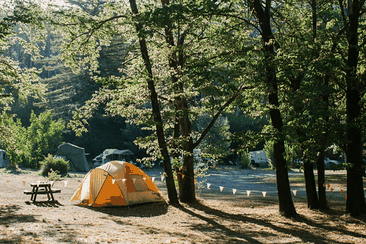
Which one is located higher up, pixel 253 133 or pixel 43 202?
pixel 253 133

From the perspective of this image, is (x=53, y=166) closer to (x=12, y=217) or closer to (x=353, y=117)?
(x=12, y=217)

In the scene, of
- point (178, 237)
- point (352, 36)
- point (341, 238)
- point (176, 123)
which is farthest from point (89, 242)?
point (352, 36)

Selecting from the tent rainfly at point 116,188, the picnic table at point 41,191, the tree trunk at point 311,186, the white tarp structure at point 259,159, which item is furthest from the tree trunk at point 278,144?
the white tarp structure at point 259,159

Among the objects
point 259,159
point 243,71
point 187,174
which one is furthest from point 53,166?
point 259,159

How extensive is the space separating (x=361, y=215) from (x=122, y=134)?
1400 inches

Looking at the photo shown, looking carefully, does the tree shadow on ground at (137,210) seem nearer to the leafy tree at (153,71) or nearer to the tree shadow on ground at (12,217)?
the leafy tree at (153,71)

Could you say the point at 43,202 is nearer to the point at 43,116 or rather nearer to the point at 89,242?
the point at 89,242

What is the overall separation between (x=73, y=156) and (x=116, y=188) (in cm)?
1921

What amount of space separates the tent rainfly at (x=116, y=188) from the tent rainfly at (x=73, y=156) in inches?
705

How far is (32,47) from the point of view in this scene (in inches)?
512

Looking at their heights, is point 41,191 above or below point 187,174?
below

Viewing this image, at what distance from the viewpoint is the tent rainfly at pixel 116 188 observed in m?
11.5

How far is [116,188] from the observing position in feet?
38.4

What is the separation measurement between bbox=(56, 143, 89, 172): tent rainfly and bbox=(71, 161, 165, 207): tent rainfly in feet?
58.8
